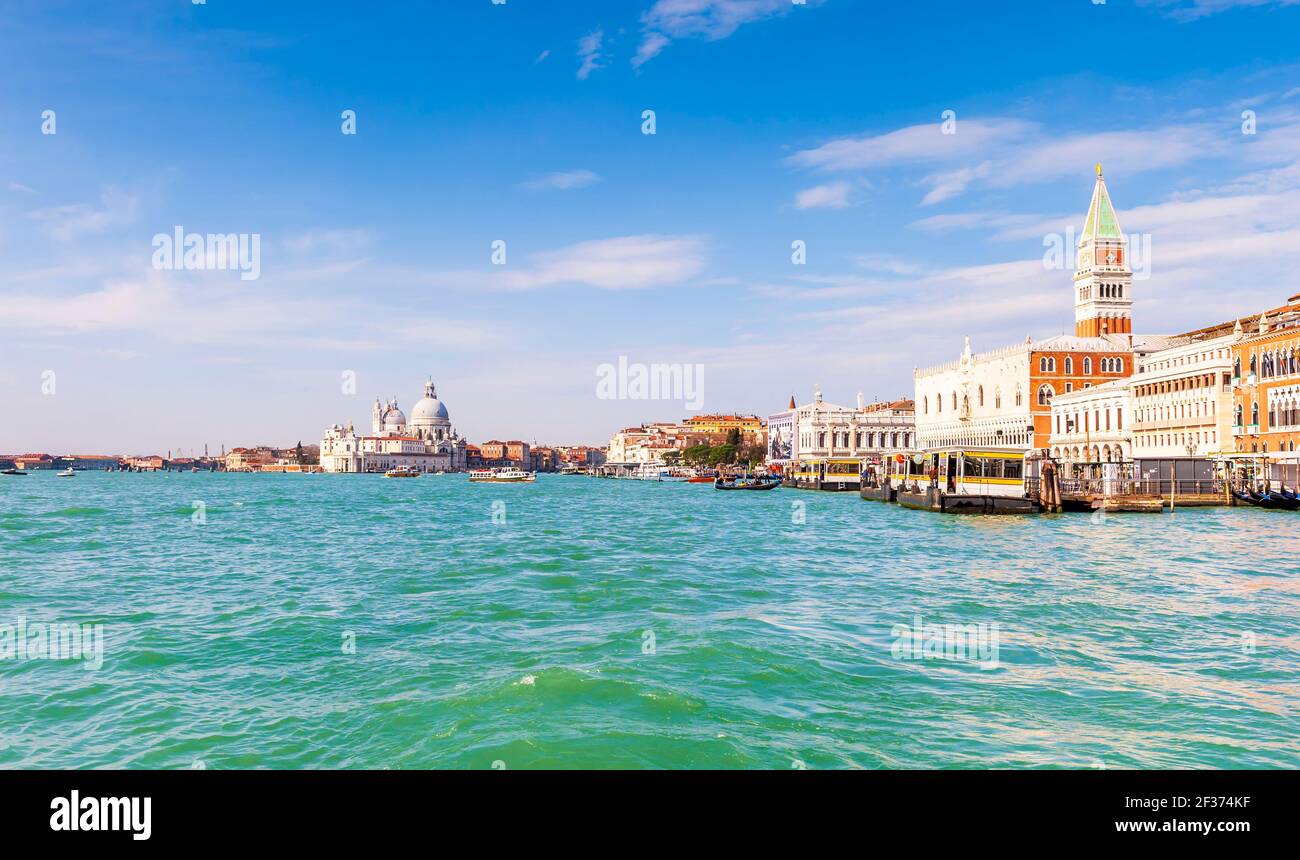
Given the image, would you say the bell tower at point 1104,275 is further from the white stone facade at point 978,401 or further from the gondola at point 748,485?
the gondola at point 748,485

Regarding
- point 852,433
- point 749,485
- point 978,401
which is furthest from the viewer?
point 852,433

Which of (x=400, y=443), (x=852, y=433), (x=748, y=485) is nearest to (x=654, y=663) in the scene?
(x=748, y=485)

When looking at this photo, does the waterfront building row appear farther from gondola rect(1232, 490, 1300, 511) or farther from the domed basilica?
the domed basilica

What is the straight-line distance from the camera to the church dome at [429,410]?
181 m

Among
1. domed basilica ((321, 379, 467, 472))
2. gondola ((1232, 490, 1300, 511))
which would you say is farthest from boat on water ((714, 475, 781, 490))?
domed basilica ((321, 379, 467, 472))

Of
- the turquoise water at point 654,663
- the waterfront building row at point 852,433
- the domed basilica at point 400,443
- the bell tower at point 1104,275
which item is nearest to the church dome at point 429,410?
the domed basilica at point 400,443

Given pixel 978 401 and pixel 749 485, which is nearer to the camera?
pixel 749 485

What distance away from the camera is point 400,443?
173 m

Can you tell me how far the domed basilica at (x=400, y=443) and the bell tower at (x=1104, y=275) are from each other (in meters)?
125

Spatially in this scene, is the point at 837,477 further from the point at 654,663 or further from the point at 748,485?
the point at 654,663

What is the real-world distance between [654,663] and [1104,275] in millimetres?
76123

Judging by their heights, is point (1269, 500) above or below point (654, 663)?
below

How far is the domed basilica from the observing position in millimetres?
172625
